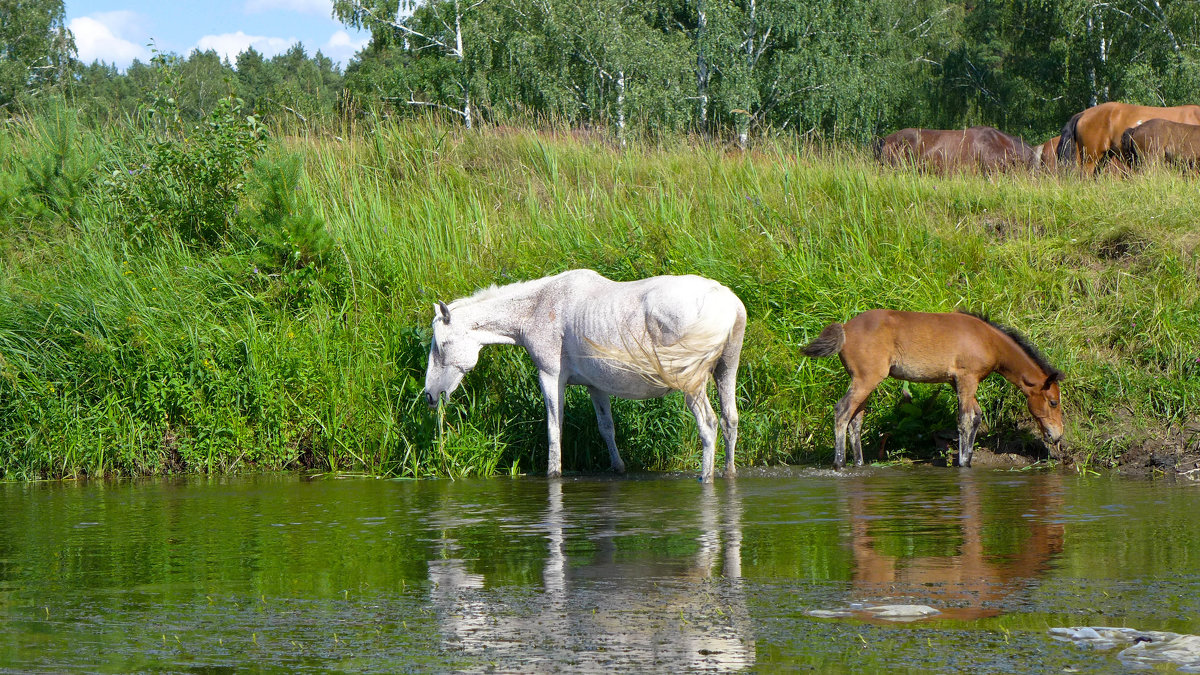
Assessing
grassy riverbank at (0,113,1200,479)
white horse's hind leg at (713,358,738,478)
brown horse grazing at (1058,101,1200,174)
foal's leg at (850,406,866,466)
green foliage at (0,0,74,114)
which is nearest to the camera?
white horse's hind leg at (713,358,738,478)

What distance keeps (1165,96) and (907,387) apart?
2985cm

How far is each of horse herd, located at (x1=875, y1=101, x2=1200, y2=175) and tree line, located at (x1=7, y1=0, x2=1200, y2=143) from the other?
10710 millimetres

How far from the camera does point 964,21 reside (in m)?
50.4

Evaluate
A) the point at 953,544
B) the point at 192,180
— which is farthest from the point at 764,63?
the point at 953,544

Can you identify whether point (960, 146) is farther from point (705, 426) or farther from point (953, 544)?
point (953, 544)

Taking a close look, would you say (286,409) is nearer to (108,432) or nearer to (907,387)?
(108,432)

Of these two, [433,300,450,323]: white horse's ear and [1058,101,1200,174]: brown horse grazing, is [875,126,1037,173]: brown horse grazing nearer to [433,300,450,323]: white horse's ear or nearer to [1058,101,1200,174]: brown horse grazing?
[1058,101,1200,174]: brown horse grazing

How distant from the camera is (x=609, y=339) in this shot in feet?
29.9

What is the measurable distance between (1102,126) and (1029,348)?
10473 millimetres

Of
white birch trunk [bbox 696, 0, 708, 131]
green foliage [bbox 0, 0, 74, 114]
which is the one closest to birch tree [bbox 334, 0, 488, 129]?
white birch trunk [bbox 696, 0, 708, 131]

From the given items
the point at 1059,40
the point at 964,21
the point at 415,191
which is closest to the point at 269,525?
the point at 415,191

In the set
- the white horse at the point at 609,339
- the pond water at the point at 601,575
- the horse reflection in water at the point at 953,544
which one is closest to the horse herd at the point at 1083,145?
the white horse at the point at 609,339

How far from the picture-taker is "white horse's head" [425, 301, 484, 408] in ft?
32.5

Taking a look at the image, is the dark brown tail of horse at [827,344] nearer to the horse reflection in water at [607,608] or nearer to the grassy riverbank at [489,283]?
the grassy riverbank at [489,283]
